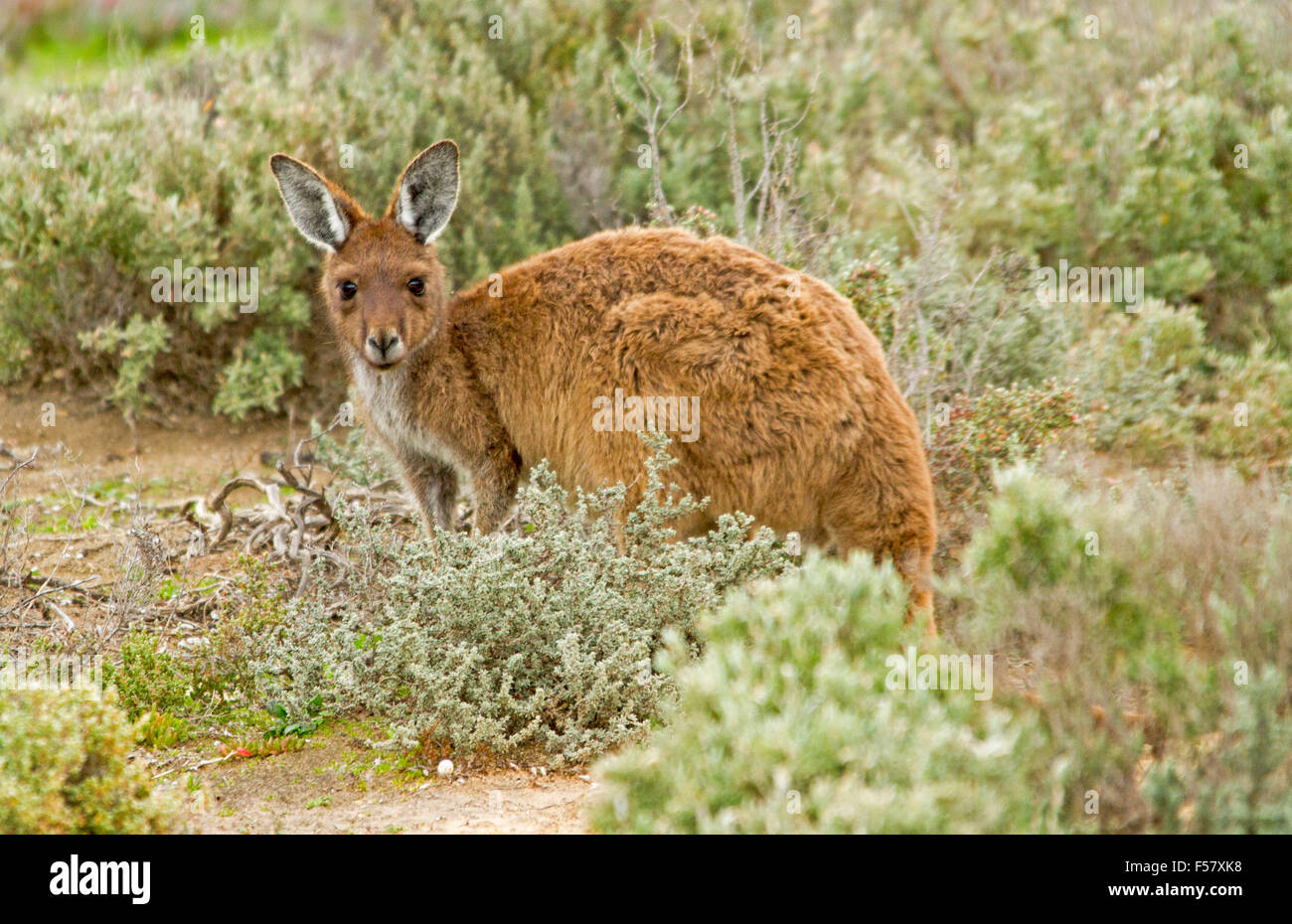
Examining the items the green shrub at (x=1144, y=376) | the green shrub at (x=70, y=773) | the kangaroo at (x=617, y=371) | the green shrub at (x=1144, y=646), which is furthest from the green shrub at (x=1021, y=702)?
the green shrub at (x=1144, y=376)

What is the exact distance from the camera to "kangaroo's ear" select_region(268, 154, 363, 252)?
529 centimetres

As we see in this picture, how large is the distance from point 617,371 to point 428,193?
120cm

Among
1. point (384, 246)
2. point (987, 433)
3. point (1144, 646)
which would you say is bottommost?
point (1144, 646)

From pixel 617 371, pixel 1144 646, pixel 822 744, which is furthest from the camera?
pixel 617 371

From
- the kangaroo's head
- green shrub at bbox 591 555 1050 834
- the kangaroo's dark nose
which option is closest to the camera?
green shrub at bbox 591 555 1050 834

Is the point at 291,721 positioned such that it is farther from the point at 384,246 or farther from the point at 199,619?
the point at 384,246

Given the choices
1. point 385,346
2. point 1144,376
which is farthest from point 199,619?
point 1144,376

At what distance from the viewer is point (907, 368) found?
6254mm

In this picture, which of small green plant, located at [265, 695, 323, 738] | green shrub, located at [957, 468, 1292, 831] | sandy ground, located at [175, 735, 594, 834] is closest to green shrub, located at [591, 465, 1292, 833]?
green shrub, located at [957, 468, 1292, 831]

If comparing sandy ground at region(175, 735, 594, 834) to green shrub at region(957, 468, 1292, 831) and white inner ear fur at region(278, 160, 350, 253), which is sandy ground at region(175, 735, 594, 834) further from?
white inner ear fur at region(278, 160, 350, 253)

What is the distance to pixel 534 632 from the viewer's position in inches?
182

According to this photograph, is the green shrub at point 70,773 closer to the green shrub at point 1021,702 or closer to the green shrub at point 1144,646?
the green shrub at point 1021,702

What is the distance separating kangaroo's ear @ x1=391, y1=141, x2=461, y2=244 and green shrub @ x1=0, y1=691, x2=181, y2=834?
8.43 ft

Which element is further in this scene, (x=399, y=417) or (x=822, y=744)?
(x=399, y=417)
